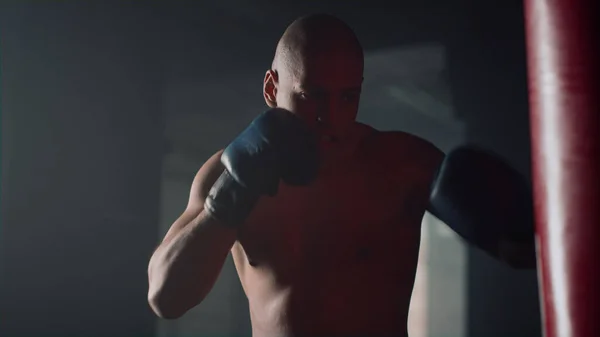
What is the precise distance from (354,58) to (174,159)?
19.2 inches

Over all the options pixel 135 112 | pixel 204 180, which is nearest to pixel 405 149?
pixel 204 180

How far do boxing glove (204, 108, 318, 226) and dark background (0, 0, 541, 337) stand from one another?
0.17 m

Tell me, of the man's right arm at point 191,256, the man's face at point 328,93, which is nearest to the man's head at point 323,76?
the man's face at point 328,93

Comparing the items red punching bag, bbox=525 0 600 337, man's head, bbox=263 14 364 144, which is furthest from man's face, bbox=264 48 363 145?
red punching bag, bbox=525 0 600 337

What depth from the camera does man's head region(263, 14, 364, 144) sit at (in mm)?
1372

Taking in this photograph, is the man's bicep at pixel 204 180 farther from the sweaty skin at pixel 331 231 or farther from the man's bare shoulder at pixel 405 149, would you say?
the man's bare shoulder at pixel 405 149

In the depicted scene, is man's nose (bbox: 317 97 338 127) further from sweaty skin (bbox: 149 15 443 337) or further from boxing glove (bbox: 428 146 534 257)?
boxing glove (bbox: 428 146 534 257)

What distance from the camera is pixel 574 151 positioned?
1135 mm

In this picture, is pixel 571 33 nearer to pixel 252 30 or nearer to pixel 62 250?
pixel 252 30

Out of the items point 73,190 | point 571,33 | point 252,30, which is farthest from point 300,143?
point 73,190

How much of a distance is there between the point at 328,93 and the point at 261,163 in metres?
0.21

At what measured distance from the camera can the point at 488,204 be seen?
4.11 feet

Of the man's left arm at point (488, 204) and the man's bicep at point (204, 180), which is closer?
the man's left arm at point (488, 204)

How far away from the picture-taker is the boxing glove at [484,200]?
124 centimetres
